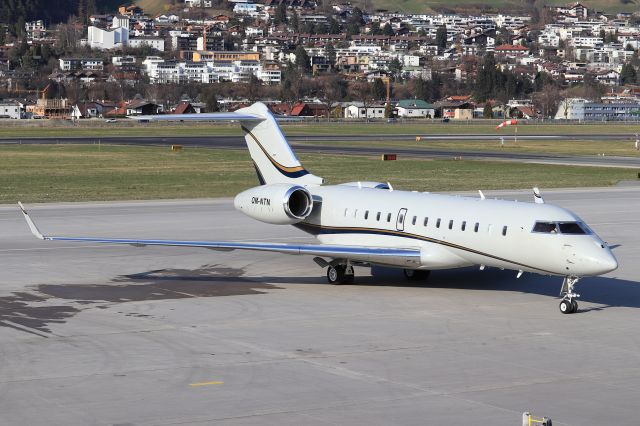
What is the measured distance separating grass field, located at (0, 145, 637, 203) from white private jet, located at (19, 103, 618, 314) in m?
22.0

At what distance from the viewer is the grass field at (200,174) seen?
59969 millimetres

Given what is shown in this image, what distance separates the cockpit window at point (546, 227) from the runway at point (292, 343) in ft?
6.74

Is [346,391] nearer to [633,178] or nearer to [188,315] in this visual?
[188,315]

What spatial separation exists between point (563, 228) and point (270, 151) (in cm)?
1152

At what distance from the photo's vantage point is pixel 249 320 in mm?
27109

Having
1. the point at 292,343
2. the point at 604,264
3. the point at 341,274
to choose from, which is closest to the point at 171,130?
the point at 341,274

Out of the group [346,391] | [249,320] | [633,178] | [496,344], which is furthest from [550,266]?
[633,178]

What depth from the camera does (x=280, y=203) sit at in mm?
33219

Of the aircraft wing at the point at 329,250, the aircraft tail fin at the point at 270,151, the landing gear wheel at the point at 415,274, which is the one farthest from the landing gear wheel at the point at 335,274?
the aircraft tail fin at the point at 270,151

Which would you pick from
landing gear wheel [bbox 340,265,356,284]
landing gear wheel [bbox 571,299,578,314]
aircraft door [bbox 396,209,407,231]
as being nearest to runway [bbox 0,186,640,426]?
landing gear wheel [bbox 340,265,356,284]

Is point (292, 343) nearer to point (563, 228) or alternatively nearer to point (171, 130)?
point (563, 228)

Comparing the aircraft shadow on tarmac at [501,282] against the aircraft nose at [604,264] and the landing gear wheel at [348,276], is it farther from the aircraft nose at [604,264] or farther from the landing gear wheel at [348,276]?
the aircraft nose at [604,264]

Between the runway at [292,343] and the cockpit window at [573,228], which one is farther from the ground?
the cockpit window at [573,228]

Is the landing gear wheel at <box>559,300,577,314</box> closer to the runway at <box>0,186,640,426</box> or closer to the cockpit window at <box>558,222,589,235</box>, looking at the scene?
the runway at <box>0,186,640,426</box>
